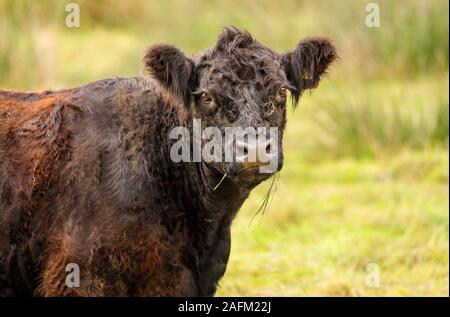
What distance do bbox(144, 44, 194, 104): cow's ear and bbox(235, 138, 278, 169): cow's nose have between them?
62 centimetres

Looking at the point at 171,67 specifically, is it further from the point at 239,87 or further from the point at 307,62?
the point at 307,62

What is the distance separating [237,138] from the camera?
5176 mm

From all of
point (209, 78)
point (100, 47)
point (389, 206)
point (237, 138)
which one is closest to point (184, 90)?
point (209, 78)

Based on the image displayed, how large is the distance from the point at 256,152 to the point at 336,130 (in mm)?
6267

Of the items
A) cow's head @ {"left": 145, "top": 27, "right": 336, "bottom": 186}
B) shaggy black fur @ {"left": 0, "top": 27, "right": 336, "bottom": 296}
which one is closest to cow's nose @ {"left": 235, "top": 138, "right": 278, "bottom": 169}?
cow's head @ {"left": 145, "top": 27, "right": 336, "bottom": 186}

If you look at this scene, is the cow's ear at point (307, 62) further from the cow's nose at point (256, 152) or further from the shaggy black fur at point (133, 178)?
the cow's nose at point (256, 152)

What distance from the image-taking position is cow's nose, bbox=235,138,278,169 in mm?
5023

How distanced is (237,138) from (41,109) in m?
1.33

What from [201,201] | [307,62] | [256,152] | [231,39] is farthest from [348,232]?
[256,152]

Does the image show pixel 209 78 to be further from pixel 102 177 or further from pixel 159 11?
pixel 159 11

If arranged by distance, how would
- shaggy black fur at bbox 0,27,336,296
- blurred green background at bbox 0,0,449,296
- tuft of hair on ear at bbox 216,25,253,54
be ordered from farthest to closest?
1. blurred green background at bbox 0,0,449,296
2. tuft of hair on ear at bbox 216,25,253,54
3. shaggy black fur at bbox 0,27,336,296

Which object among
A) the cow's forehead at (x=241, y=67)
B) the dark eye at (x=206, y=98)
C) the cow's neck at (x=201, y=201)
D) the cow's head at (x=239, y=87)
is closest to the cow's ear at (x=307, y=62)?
the cow's head at (x=239, y=87)

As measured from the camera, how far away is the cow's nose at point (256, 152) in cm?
502

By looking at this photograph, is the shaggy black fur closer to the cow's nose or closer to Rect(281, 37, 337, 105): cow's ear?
Rect(281, 37, 337, 105): cow's ear
